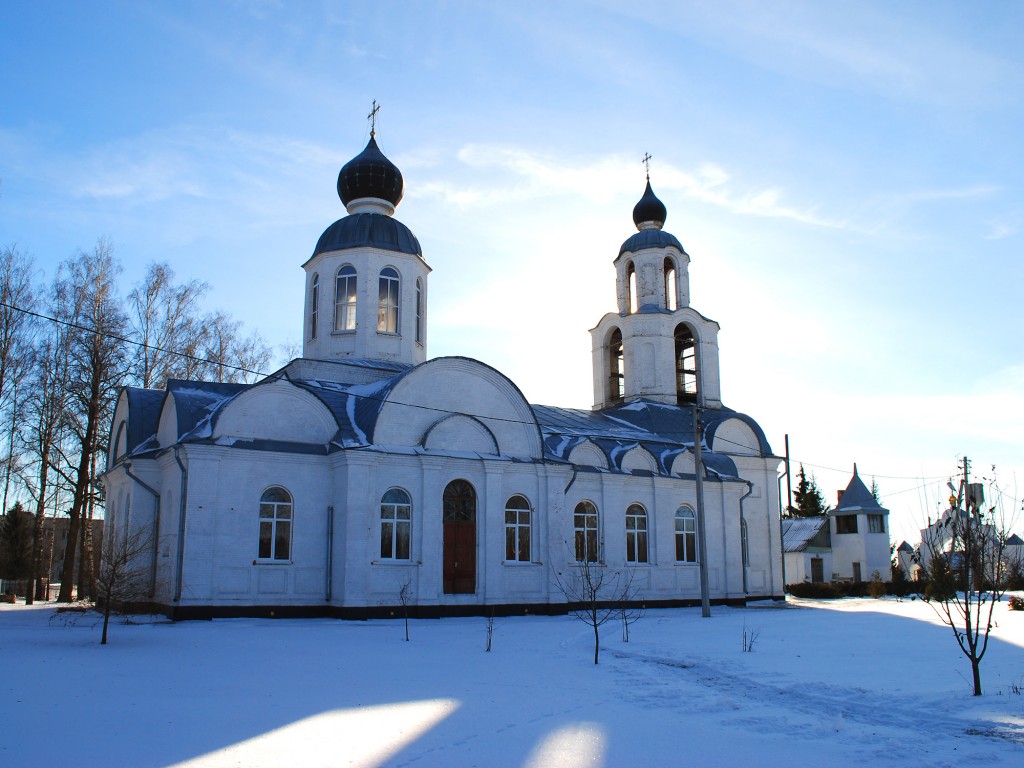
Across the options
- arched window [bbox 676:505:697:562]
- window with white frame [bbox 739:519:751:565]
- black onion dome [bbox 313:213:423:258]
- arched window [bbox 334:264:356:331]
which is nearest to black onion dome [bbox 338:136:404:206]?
black onion dome [bbox 313:213:423:258]

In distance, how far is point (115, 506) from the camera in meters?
20.6

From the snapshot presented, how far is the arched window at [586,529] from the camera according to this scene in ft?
74.4

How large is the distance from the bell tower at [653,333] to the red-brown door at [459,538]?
1044 cm

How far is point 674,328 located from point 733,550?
7713 millimetres

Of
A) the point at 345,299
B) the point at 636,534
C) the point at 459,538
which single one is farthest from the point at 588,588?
the point at 345,299

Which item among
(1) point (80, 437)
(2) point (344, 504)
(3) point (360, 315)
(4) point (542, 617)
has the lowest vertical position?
(4) point (542, 617)

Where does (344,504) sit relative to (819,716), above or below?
above

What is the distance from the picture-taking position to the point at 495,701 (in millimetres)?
8336

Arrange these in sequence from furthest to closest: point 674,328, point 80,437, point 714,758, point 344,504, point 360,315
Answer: point 674,328 → point 80,437 → point 360,315 → point 344,504 → point 714,758

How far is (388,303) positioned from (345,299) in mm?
1140

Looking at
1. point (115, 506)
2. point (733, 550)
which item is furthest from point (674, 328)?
point (115, 506)

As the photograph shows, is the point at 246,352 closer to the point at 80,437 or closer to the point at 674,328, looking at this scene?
the point at 80,437

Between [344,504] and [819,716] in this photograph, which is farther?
[344,504]

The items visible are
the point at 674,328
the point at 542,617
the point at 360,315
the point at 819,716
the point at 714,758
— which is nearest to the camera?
the point at 714,758
